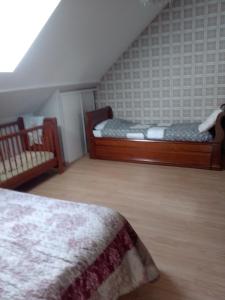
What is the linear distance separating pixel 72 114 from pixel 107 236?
2953mm

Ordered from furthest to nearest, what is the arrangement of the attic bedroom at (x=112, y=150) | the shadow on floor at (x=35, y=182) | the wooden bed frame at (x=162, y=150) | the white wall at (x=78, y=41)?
the wooden bed frame at (x=162, y=150) < the shadow on floor at (x=35, y=182) < the white wall at (x=78, y=41) < the attic bedroom at (x=112, y=150)

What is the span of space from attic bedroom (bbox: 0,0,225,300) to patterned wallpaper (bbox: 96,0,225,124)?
0.02 m

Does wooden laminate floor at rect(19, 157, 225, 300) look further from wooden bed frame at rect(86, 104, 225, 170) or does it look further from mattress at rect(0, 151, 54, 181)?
mattress at rect(0, 151, 54, 181)

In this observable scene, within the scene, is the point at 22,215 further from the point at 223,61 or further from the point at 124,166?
the point at 223,61

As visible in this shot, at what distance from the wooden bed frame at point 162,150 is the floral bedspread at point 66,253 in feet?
7.14

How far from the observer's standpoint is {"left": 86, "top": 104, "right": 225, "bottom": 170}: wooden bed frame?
3334 millimetres

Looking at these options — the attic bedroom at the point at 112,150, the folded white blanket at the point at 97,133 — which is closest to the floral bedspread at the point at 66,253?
the attic bedroom at the point at 112,150

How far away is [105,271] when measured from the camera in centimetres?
125

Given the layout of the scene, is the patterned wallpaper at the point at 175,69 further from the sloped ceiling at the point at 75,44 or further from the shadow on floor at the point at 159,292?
the shadow on floor at the point at 159,292

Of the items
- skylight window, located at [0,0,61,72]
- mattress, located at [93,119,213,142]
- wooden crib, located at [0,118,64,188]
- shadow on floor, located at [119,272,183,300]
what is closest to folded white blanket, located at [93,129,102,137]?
mattress, located at [93,119,213,142]

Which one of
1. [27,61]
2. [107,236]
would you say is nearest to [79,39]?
[27,61]

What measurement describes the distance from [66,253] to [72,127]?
9.97ft

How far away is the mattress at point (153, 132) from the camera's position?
135 inches

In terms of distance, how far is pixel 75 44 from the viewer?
9.96 feet
